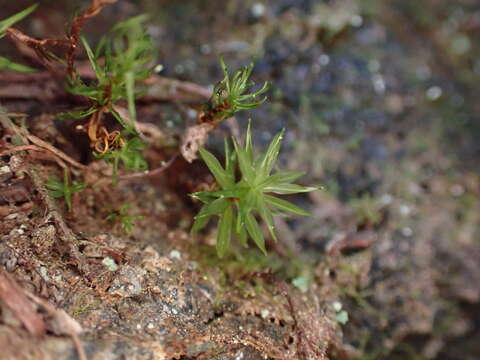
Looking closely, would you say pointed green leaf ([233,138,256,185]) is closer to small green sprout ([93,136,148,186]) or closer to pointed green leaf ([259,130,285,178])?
pointed green leaf ([259,130,285,178])

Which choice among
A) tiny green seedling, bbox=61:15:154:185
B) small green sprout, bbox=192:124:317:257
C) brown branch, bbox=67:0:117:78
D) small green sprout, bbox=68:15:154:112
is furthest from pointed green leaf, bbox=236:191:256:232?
brown branch, bbox=67:0:117:78

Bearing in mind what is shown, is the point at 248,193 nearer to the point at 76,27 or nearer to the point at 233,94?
the point at 233,94

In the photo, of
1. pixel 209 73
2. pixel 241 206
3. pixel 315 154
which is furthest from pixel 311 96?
pixel 241 206

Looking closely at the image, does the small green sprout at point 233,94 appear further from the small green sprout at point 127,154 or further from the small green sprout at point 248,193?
the small green sprout at point 127,154

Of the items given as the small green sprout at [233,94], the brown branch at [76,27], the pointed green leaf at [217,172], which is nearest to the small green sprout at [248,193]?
the pointed green leaf at [217,172]

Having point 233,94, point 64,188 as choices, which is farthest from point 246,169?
point 64,188

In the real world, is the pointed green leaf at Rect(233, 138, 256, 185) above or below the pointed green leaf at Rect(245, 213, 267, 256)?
above
